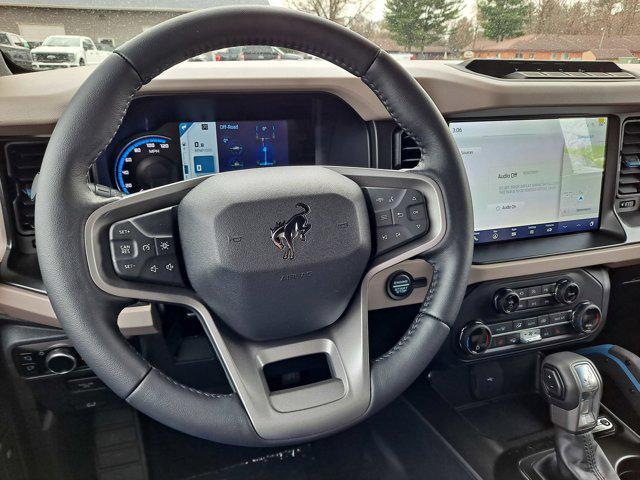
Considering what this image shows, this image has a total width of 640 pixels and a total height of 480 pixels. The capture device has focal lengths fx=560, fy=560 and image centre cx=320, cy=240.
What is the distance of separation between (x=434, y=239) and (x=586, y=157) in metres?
0.72

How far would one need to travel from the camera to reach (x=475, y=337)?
1.42m

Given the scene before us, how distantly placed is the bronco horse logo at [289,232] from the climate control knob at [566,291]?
88 cm

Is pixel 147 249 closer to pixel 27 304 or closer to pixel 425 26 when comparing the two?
pixel 27 304

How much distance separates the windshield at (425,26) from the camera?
1.13m

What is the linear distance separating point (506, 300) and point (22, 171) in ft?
3.65

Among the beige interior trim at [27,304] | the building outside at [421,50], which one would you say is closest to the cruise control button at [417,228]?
the building outside at [421,50]

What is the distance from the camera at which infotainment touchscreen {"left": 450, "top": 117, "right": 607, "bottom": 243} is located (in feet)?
4.34

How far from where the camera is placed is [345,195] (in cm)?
92

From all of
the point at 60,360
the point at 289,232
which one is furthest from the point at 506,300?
the point at 60,360

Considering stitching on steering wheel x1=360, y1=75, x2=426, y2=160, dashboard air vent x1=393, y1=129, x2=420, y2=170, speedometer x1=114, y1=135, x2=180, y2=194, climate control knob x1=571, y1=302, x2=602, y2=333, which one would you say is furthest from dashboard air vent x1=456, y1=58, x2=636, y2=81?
speedometer x1=114, y1=135, x2=180, y2=194

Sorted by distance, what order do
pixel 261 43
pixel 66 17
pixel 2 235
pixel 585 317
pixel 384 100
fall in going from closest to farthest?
1. pixel 261 43
2. pixel 384 100
3. pixel 2 235
4. pixel 66 17
5. pixel 585 317

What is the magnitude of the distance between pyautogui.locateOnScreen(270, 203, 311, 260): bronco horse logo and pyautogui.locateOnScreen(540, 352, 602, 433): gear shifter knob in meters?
0.78

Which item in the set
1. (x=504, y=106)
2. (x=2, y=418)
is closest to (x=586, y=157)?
(x=504, y=106)

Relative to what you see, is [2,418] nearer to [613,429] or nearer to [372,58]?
[372,58]
